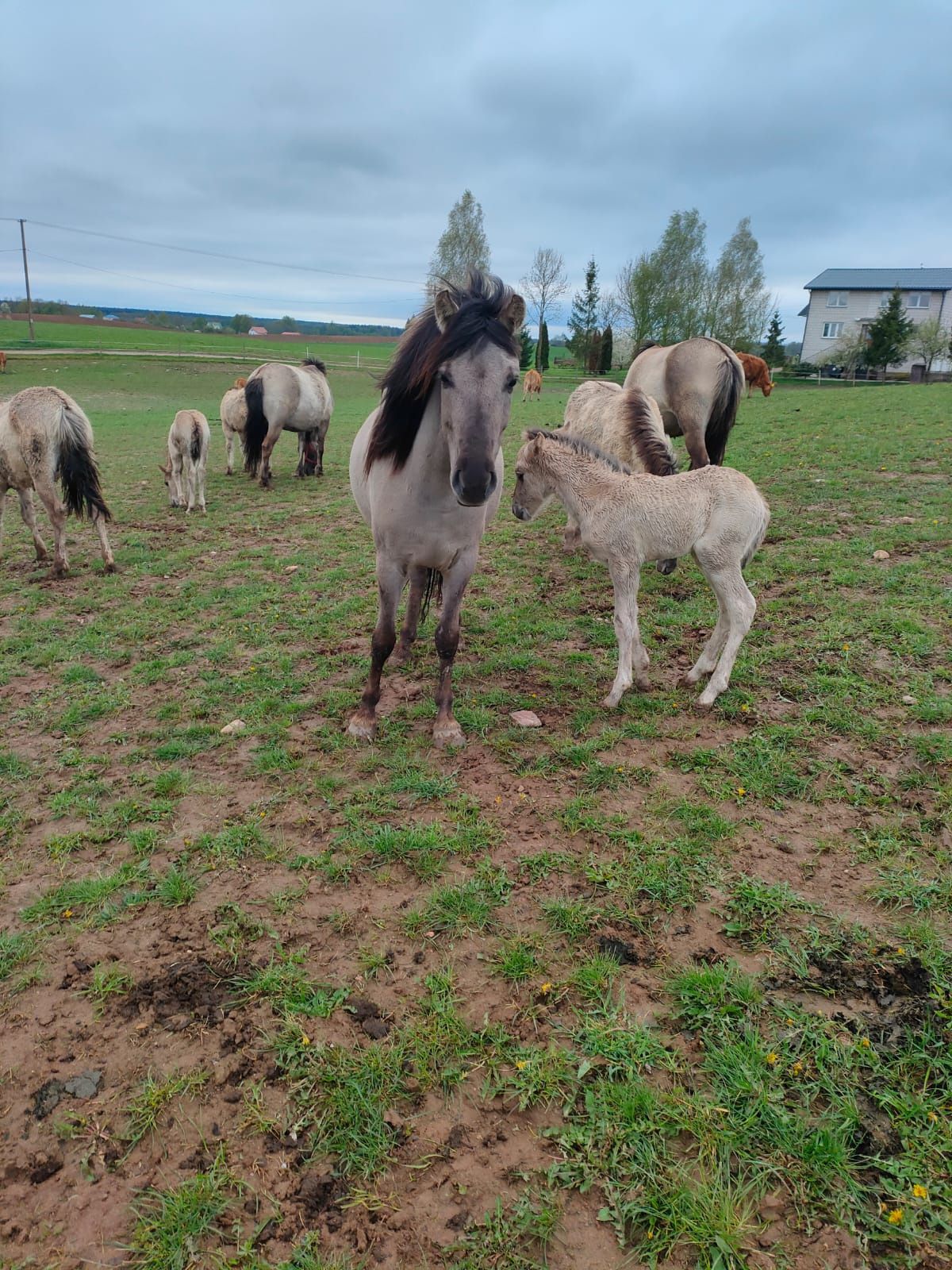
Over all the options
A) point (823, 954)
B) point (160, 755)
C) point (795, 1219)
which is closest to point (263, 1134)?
point (795, 1219)

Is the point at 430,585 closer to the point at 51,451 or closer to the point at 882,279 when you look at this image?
the point at 51,451

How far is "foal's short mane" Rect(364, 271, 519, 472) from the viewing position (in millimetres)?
3422

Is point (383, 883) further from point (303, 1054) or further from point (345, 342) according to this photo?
point (345, 342)

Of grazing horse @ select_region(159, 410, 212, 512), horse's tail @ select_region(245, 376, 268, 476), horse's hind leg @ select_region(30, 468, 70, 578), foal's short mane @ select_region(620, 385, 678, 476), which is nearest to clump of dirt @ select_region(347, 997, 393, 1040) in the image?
foal's short mane @ select_region(620, 385, 678, 476)

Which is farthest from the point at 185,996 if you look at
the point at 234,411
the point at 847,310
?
the point at 847,310

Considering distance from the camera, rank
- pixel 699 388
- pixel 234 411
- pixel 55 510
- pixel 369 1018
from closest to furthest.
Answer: pixel 369 1018
pixel 55 510
pixel 699 388
pixel 234 411

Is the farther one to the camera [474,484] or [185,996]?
[474,484]

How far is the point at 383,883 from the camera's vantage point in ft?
9.88

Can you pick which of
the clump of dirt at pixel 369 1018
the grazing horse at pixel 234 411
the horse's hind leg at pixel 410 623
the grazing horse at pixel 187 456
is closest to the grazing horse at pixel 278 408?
the grazing horse at pixel 234 411

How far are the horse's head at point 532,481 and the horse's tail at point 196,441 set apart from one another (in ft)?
22.4

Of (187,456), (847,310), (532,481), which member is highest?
(847,310)

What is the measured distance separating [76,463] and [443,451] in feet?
17.0

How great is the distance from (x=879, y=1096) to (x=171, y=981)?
8.05 feet

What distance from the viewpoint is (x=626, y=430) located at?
6.30 m
